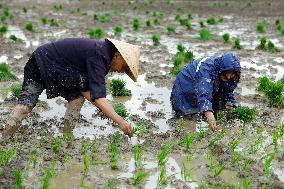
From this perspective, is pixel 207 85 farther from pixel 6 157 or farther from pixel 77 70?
pixel 6 157

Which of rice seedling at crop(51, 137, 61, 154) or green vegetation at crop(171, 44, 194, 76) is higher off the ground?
green vegetation at crop(171, 44, 194, 76)

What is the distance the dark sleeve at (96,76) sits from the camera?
4.22 meters

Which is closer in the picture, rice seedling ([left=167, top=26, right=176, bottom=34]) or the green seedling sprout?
the green seedling sprout

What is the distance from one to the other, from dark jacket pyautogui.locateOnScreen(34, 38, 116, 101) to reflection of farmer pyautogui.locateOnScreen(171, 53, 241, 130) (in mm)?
1473

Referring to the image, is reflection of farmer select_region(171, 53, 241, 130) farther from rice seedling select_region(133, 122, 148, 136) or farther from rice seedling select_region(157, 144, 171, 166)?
rice seedling select_region(157, 144, 171, 166)

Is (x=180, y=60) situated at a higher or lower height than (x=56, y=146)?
higher

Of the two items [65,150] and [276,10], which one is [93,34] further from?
[276,10]

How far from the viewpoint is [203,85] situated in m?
5.42

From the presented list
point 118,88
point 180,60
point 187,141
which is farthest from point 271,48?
point 187,141

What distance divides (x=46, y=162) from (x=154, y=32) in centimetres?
996

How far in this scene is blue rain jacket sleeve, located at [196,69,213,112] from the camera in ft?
17.2

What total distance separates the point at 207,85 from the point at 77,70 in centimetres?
168

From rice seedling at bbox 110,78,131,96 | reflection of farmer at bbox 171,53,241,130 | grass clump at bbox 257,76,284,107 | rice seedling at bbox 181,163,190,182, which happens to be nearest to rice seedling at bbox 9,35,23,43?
rice seedling at bbox 110,78,131,96

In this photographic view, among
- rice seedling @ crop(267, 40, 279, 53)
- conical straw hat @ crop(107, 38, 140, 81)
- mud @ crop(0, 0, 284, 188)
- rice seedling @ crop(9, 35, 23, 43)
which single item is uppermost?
conical straw hat @ crop(107, 38, 140, 81)
